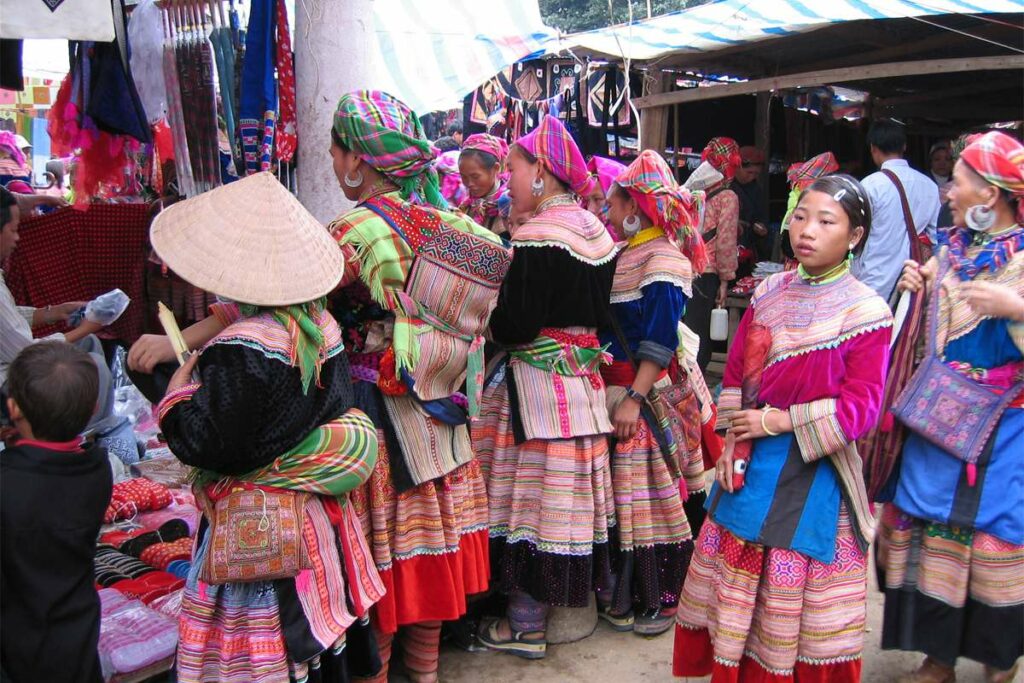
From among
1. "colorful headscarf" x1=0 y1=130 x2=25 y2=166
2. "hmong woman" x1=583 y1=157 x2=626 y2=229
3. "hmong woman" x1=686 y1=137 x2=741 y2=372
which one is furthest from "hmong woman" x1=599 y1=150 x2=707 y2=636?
"colorful headscarf" x1=0 y1=130 x2=25 y2=166

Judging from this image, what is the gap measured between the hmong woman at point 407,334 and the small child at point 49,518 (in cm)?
89

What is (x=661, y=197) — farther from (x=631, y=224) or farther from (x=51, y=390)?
(x=51, y=390)

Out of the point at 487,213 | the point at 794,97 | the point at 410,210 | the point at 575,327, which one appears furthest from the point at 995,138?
the point at 794,97

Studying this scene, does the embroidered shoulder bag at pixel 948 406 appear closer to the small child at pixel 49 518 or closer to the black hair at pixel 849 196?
the black hair at pixel 849 196

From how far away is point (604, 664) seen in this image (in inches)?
137

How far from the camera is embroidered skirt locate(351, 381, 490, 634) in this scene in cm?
295

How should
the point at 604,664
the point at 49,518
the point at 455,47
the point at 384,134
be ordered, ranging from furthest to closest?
1. the point at 455,47
2. the point at 604,664
3. the point at 384,134
4. the point at 49,518

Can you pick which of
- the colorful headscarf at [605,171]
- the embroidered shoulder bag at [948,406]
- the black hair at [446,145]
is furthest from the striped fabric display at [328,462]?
the black hair at [446,145]

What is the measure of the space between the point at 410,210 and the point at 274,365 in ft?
2.96

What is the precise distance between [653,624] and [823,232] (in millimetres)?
1925

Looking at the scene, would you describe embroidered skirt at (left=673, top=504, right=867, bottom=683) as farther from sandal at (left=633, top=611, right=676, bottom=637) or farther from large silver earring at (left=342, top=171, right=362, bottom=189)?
large silver earring at (left=342, top=171, right=362, bottom=189)

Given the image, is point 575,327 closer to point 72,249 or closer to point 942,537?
point 942,537

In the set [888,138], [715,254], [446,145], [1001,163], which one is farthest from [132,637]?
[446,145]

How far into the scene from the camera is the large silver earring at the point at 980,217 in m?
2.87
